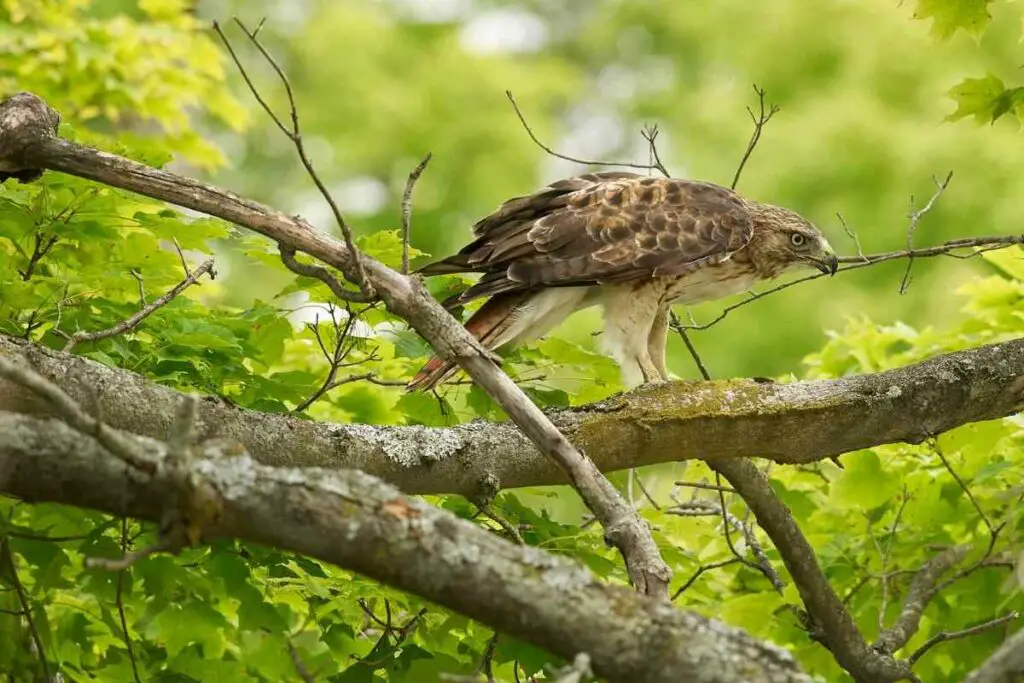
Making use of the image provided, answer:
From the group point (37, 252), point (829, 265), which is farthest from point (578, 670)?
point (829, 265)

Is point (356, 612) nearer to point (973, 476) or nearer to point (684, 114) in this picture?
point (973, 476)

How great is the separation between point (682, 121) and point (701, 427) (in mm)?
12640

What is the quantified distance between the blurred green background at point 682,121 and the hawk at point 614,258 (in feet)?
16.1

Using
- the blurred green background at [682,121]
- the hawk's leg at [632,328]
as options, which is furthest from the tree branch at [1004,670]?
the blurred green background at [682,121]

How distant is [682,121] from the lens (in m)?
16.0

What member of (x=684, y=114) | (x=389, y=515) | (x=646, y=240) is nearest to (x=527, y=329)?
(x=646, y=240)

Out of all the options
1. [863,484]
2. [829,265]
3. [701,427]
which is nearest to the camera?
[701,427]

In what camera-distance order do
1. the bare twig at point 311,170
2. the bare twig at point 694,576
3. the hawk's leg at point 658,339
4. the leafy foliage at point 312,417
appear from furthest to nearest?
the hawk's leg at point 658,339, the bare twig at point 694,576, the leafy foliage at point 312,417, the bare twig at point 311,170

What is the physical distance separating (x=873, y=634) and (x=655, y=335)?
140 centimetres

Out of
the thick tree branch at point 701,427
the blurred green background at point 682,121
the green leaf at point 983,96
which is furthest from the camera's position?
the blurred green background at point 682,121

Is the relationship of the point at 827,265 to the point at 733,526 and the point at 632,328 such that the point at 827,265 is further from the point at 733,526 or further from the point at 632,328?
the point at 733,526

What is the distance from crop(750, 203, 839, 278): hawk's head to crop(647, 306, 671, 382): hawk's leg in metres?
0.50

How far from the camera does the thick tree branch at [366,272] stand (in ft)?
9.91

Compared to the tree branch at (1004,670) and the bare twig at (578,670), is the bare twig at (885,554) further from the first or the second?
the bare twig at (578,670)
